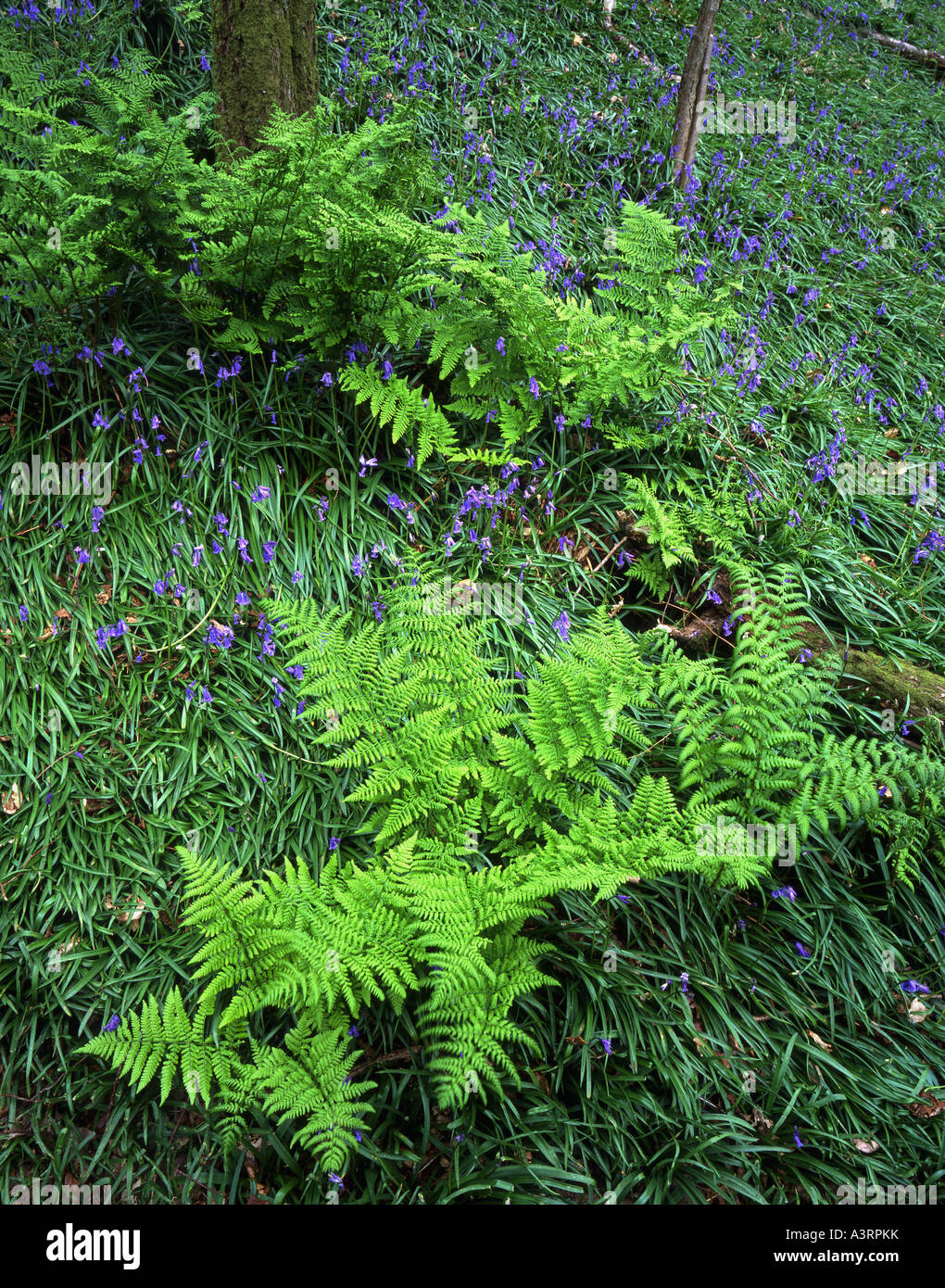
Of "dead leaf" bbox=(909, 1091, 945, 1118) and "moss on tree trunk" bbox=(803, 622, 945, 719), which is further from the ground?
"moss on tree trunk" bbox=(803, 622, 945, 719)

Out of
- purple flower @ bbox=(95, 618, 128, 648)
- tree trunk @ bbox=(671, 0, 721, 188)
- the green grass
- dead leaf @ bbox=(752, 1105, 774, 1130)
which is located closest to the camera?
the green grass

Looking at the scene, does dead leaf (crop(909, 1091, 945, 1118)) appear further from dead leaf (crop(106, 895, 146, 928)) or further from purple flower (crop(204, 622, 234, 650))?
purple flower (crop(204, 622, 234, 650))

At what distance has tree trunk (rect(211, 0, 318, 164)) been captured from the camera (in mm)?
3521

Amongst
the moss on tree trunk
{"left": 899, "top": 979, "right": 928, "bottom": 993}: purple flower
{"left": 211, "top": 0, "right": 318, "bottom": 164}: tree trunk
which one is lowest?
{"left": 899, "top": 979, "right": 928, "bottom": 993}: purple flower

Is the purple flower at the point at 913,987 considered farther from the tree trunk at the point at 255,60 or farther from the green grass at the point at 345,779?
the tree trunk at the point at 255,60

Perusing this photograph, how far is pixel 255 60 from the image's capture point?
11.7 ft

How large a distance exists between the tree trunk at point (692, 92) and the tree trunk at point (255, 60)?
219 cm

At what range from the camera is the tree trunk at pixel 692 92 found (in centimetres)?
447

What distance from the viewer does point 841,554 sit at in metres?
3.73

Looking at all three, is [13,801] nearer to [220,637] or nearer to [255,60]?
[220,637]

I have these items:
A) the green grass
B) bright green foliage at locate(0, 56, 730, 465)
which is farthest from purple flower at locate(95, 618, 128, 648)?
bright green foliage at locate(0, 56, 730, 465)

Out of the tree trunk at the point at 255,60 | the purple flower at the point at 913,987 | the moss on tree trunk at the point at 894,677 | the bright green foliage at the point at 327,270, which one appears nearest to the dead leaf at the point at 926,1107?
the purple flower at the point at 913,987

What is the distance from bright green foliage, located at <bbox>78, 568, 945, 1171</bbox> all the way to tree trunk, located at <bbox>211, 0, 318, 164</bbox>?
2291 millimetres
